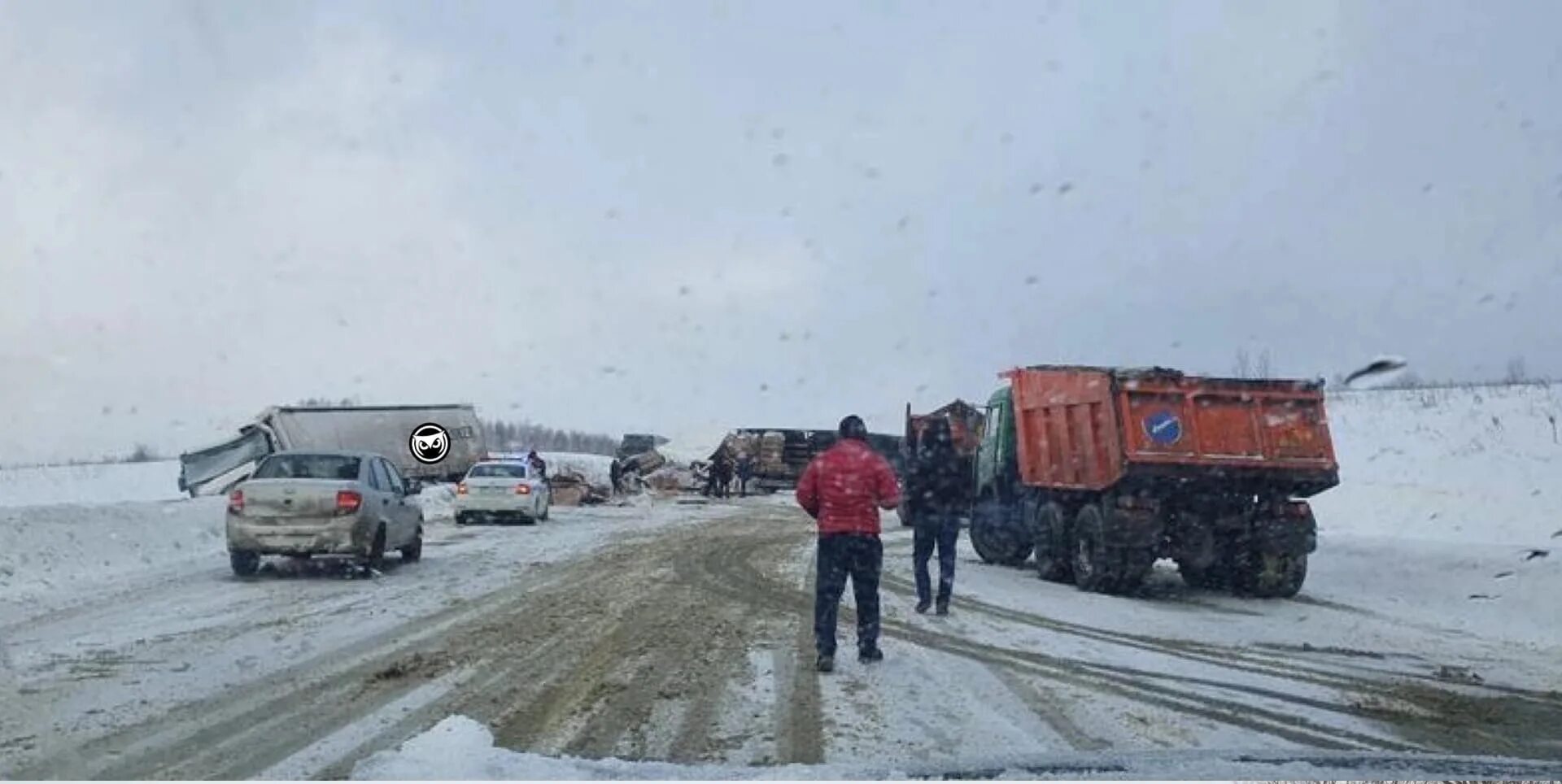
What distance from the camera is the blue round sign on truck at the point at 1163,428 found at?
51.7ft

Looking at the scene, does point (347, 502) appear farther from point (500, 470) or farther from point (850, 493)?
point (500, 470)

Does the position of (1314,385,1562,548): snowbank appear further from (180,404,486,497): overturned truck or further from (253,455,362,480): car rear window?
(180,404,486,497): overturned truck

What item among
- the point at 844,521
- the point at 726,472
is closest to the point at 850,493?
the point at 844,521

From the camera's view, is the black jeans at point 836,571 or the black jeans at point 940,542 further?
the black jeans at point 940,542

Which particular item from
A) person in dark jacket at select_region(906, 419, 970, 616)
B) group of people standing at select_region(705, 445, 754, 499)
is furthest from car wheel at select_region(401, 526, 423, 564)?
group of people standing at select_region(705, 445, 754, 499)

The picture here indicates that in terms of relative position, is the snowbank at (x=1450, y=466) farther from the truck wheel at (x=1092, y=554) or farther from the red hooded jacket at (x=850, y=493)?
the red hooded jacket at (x=850, y=493)

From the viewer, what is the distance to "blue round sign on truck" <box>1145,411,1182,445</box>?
15.8m

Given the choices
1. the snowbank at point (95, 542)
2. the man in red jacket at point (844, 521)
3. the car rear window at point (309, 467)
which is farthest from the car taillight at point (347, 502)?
the man in red jacket at point (844, 521)

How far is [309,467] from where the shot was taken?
17547 mm

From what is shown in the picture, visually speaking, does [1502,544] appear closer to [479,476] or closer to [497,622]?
[497,622]

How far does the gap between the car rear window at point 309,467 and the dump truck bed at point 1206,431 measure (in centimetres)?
900

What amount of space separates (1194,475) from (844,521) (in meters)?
7.19

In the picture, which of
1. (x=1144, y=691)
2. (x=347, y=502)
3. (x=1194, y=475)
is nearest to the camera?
(x=1144, y=691)

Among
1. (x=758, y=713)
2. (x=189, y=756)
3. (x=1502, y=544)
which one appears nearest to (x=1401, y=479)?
(x=1502, y=544)
